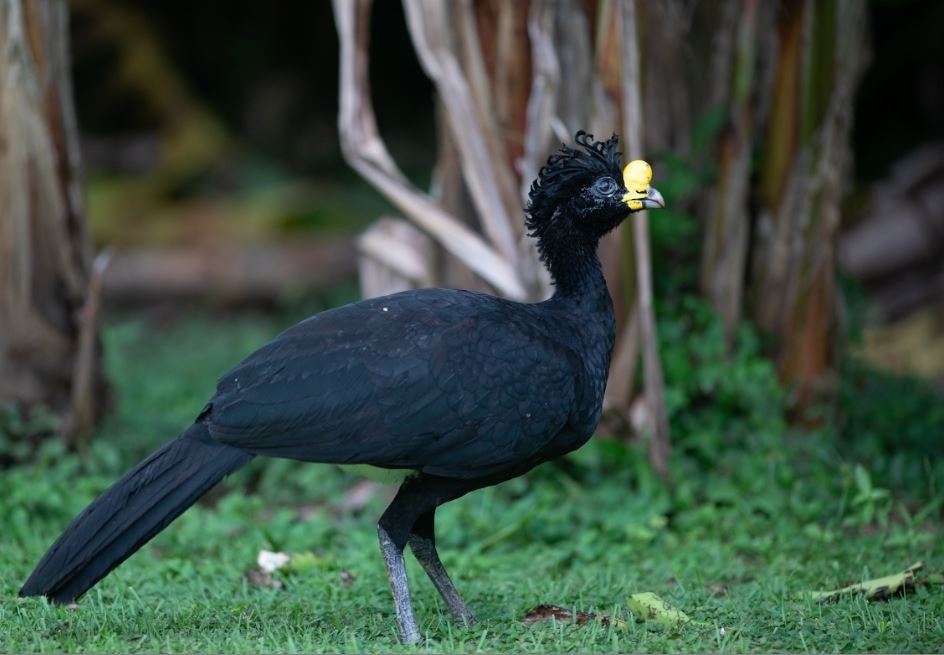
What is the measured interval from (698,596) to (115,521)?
7.08ft

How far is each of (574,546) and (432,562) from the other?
1238 mm

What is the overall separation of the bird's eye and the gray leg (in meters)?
1.49

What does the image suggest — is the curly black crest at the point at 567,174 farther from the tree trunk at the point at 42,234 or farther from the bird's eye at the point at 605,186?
the tree trunk at the point at 42,234

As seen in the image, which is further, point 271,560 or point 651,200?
point 271,560

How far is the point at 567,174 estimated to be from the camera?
4660mm

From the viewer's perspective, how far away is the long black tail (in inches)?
158

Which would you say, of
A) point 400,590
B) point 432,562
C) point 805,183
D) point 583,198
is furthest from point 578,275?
point 805,183

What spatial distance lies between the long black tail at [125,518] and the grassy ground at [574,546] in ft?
0.62

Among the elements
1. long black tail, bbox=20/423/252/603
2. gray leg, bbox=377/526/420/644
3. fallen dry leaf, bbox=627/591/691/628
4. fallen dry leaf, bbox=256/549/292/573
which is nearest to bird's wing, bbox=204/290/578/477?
long black tail, bbox=20/423/252/603

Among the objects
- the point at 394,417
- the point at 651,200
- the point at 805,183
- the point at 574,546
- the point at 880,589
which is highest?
the point at 651,200

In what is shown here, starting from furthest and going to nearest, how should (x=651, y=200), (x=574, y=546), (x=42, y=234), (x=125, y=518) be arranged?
(x=42, y=234) < (x=574, y=546) < (x=651, y=200) < (x=125, y=518)

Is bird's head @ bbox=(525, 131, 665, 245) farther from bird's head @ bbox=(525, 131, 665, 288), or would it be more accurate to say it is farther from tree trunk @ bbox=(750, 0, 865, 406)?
tree trunk @ bbox=(750, 0, 865, 406)

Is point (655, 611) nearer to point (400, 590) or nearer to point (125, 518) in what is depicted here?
point (400, 590)

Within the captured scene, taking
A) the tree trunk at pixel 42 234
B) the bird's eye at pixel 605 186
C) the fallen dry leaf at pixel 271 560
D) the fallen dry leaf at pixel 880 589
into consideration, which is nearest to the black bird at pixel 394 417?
the bird's eye at pixel 605 186
